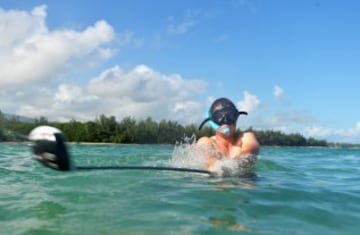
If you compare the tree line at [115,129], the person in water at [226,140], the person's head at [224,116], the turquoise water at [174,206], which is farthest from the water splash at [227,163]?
the tree line at [115,129]

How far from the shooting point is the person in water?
27.2 ft

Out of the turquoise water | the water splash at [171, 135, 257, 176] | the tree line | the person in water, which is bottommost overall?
the turquoise water

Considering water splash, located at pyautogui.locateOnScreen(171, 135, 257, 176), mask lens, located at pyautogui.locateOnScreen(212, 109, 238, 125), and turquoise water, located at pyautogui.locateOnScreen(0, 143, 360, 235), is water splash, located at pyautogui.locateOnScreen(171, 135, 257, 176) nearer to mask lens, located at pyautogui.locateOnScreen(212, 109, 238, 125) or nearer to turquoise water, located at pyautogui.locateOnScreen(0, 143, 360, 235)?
turquoise water, located at pyautogui.locateOnScreen(0, 143, 360, 235)

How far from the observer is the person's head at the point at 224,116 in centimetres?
834

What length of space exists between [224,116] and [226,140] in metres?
0.43

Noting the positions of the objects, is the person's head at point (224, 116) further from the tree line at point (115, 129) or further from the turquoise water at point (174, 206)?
the tree line at point (115, 129)

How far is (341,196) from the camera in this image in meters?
7.57

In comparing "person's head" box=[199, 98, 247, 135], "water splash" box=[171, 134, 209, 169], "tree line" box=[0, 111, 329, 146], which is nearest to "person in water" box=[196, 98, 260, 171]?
"person's head" box=[199, 98, 247, 135]

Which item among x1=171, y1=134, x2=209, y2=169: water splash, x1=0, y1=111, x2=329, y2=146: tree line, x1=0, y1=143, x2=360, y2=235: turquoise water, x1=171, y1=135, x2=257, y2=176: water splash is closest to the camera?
x1=0, y1=143, x2=360, y2=235: turquoise water

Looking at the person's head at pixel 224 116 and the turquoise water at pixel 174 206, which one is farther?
the person's head at pixel 224 116

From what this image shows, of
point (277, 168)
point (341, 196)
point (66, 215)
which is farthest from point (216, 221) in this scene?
point (277, 168)

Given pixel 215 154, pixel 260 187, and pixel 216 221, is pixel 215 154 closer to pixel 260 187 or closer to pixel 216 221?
pixel 260 187

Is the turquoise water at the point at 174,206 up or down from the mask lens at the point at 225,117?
down

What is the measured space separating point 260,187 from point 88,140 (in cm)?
9950
